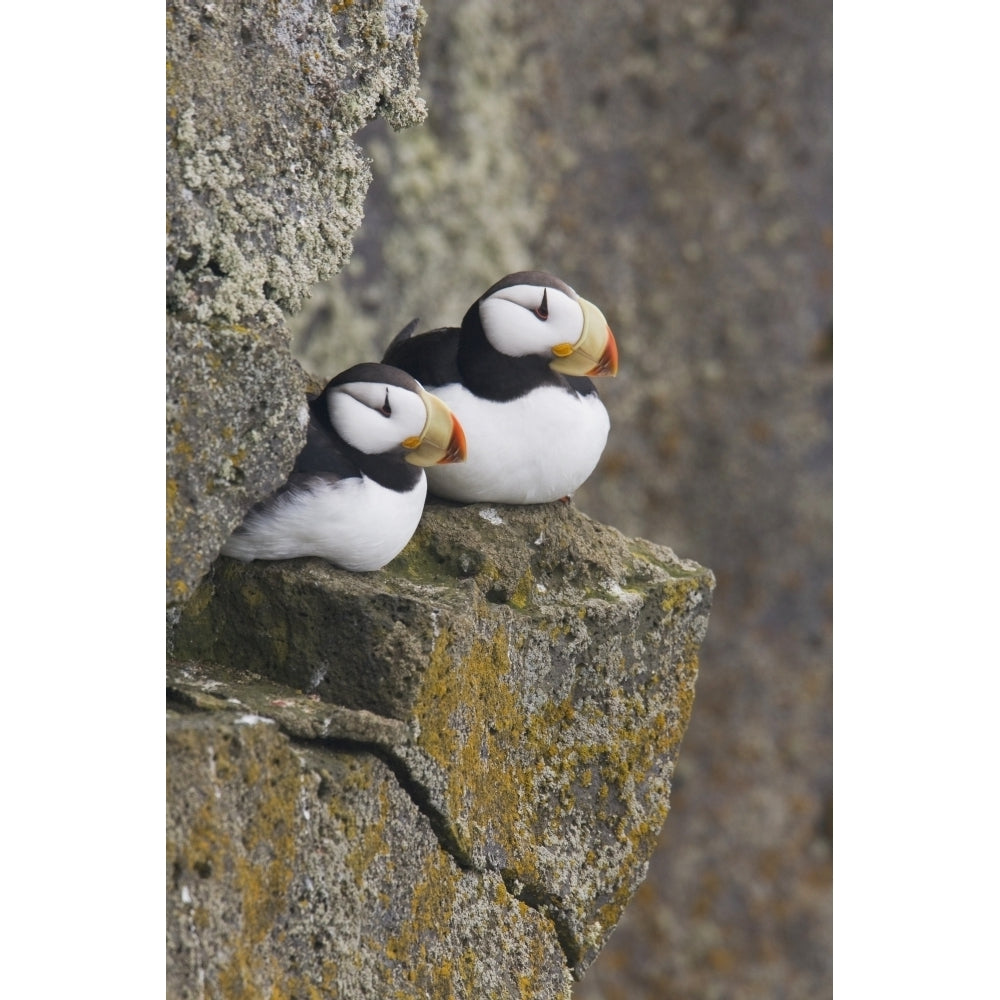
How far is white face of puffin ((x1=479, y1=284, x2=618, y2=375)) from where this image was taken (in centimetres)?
180

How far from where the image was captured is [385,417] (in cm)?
167

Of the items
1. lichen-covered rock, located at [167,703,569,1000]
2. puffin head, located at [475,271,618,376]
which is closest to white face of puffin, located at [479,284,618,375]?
puffin head, located at [475,271,618,376]

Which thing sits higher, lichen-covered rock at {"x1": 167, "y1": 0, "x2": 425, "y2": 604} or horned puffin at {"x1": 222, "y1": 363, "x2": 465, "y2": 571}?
lichen-covered rock at {"x1": 167, "y1": 0, "x2": 425, "y2": 604}

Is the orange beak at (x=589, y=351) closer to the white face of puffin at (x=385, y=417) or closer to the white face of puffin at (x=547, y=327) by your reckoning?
the white face of puffin at (x=547, y=327)

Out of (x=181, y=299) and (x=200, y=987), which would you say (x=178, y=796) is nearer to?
(x=200, y=987)

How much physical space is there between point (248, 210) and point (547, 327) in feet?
1.28

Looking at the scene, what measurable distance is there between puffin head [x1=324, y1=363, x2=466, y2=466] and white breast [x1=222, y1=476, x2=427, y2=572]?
0.16ft

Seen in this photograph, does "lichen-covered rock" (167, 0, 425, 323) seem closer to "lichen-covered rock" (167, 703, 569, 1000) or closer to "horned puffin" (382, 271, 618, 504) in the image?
"horned puffin" (382, 271, 618, 504)

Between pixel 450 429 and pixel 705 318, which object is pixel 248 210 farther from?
pixel 705 318

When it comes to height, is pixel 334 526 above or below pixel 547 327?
below

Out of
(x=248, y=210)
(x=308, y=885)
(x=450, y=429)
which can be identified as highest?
→ (x=248, y=210)

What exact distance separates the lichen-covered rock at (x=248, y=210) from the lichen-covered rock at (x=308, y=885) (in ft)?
0.63

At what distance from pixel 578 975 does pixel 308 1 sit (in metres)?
1.24

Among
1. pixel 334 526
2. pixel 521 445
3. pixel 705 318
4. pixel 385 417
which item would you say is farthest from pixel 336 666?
pixel 705 318
